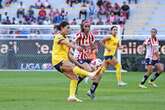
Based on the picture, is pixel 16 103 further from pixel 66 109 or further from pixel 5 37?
pixel 5 37

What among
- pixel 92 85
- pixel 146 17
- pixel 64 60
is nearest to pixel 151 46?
pixel 92 85

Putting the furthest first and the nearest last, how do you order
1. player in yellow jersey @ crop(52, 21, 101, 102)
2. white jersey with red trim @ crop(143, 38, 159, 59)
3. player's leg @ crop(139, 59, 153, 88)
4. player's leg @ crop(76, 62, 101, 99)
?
white jersey with red trim @ crop(143, 38, 159, 59) < player's leg @ crop(139, 59, 153, 88) < player's leg @ crop(76, 62, 101, 99) < player in yellow jersey @ crop(52, 21, 101, 102)

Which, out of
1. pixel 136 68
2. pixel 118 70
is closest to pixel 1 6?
pixel 136 68

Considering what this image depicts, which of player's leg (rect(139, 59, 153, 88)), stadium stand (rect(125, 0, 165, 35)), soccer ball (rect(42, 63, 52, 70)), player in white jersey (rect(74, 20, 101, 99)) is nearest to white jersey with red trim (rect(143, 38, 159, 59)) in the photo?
player's leg (rect(139, 59, 153, 88))

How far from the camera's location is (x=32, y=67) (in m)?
37.3

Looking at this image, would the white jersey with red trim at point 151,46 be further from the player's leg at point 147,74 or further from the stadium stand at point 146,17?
the stadium stand at point 146,17

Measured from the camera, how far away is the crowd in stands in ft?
152

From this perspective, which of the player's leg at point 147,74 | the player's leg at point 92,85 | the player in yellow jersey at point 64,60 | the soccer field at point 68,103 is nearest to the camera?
the soccer field at point 68,103

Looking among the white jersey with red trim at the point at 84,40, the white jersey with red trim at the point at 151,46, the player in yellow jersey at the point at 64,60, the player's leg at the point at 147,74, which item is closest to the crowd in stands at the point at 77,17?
the white jersey with red trim at the point at 151,46

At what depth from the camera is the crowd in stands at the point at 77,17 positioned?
152 ft

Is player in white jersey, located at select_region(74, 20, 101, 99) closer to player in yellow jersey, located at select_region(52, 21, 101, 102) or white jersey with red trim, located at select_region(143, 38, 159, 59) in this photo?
player in yellow jersey, located at select_region(52, 21, 101, 102)

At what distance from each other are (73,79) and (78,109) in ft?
8.17

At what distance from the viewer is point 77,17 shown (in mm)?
47438

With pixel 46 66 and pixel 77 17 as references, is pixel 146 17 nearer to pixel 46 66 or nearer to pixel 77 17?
pixel 77 17
